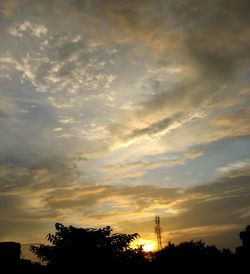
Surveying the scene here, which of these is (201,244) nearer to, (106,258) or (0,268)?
(106,258)

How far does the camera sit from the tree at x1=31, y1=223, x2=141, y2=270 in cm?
2650

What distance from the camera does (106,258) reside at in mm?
26828

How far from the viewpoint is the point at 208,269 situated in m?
29.5

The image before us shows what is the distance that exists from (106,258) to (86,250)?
161 centimetres

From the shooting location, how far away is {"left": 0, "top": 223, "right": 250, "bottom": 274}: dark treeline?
2652 cm

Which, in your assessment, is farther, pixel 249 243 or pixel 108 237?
pixel 249 243

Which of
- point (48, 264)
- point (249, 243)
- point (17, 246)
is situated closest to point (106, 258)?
A: point (48, 264)

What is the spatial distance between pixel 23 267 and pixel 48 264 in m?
5.47

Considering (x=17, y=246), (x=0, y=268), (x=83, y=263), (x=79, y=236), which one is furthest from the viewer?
(x=17, y=246)

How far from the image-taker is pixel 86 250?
27.1 m

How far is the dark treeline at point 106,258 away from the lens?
26.5 m

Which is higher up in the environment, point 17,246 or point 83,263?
point 17,246

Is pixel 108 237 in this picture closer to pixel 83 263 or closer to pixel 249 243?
pixel 83 263

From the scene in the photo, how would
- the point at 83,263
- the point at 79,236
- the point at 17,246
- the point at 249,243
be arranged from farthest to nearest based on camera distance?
the point at 249,243
the point at 17,246
the point at 79,236
the point at 83,263
